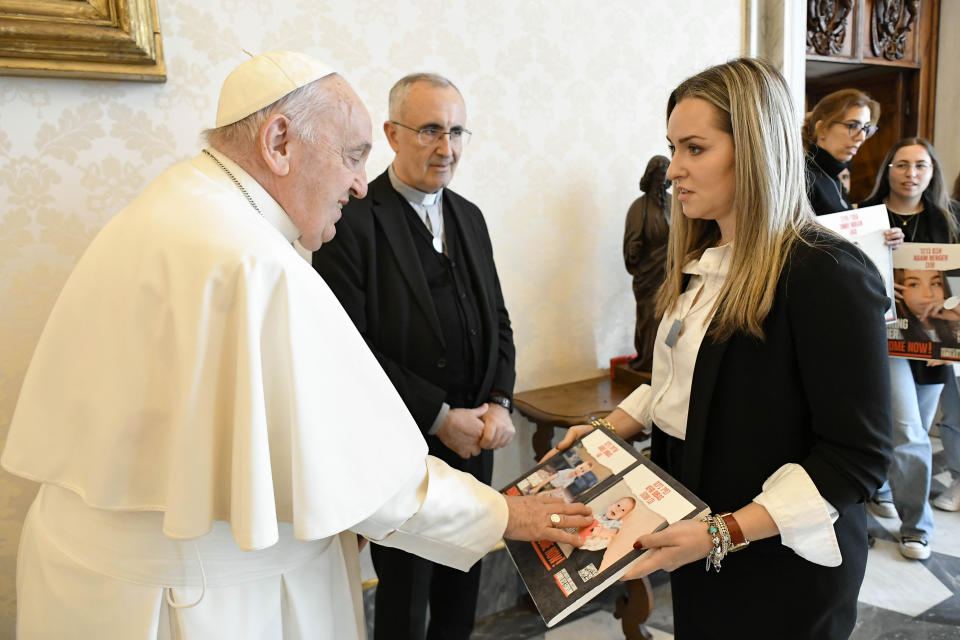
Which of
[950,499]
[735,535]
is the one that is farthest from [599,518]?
[950,499]

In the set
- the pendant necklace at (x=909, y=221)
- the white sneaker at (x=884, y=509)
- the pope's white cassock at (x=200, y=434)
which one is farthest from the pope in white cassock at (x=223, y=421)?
the white sneaker at (x=884, y=509)

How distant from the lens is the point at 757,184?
148 cm

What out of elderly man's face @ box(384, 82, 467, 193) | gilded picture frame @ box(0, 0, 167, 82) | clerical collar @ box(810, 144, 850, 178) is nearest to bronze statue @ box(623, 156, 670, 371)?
clerical collar @ box(810, 144, 850, 178)

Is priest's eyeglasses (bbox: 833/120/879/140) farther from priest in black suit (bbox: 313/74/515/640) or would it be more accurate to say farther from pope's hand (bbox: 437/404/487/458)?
pope's hand (bbox: 437/404/487/458)

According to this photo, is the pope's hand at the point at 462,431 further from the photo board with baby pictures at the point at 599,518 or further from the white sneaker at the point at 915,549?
the white sneaker at the point at 915,549

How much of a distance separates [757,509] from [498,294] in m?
1.57

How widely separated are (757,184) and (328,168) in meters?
0.95

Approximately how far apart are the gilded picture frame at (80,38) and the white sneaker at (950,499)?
494 cm

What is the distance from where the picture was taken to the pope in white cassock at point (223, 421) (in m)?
1.20

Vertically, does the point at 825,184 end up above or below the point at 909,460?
above

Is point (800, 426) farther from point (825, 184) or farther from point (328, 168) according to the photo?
point (825, 184)

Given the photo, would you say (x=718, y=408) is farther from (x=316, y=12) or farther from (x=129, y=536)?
(x=316, y=12)

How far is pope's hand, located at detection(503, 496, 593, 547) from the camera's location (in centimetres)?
149

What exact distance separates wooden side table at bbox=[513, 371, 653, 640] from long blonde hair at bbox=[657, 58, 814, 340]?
136 cm
